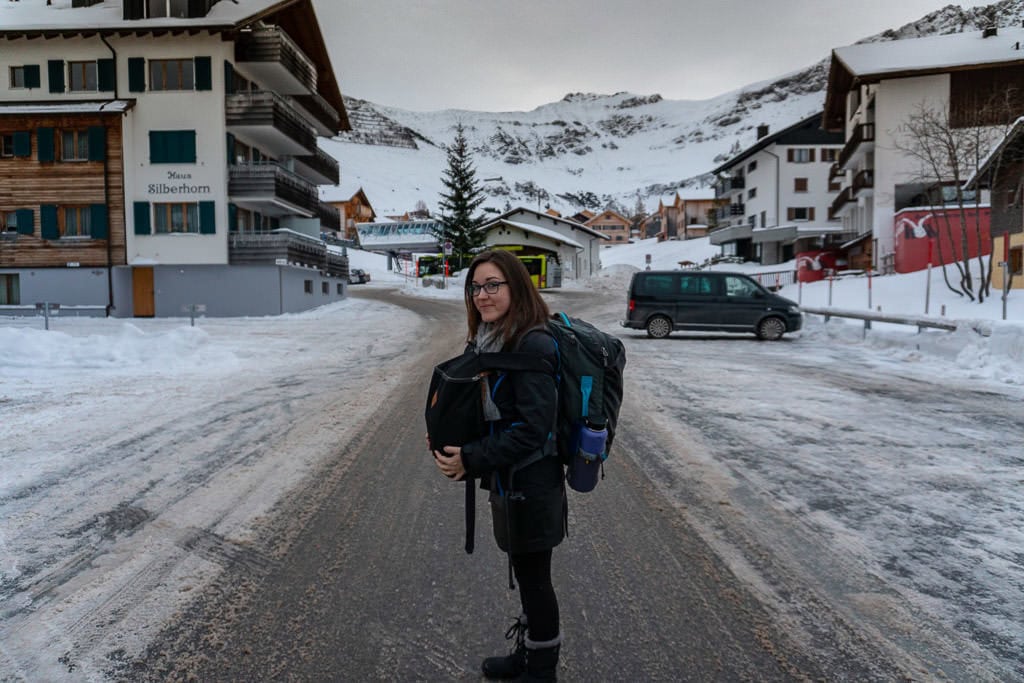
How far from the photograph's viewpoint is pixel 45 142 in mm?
30000

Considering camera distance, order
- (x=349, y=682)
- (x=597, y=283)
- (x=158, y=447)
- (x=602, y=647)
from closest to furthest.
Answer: (x=349, y=682), (x=602, y=647), (x=158, y=447), (x=597, y=283)

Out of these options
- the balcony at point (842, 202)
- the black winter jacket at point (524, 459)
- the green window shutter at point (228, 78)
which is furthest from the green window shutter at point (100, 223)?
the balcony at point (842, 202)

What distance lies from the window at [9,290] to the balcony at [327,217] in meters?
13.2

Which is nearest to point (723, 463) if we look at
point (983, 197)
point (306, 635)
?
point (306, 635)

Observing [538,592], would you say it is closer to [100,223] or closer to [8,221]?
[100,223]

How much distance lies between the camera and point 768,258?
2367 inches

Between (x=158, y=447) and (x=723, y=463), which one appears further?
(x=158, y=447)

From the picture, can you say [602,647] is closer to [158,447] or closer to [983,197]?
[158,447]

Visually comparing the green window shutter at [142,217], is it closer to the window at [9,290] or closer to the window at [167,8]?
the window at [9,290]

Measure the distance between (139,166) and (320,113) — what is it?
34.6 ft

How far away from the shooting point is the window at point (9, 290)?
30375mm

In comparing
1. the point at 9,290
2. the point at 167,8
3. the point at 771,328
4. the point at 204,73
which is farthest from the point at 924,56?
the point at 9,290

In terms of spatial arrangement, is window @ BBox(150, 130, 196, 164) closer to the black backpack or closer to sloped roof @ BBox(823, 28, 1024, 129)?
the black backpack

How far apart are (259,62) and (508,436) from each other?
107 feet
